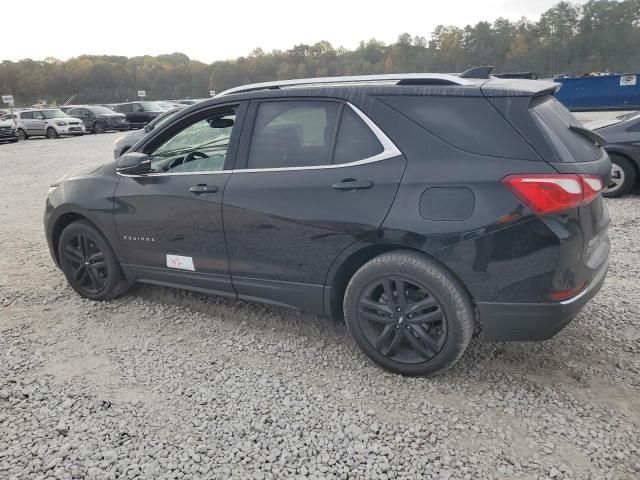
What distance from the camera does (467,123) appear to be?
269 cm

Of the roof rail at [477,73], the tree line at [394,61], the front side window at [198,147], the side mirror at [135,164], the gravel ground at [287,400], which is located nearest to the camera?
the gravel ground at [287,400]

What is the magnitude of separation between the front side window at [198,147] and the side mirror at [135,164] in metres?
0.08

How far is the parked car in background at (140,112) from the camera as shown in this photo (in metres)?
28.1

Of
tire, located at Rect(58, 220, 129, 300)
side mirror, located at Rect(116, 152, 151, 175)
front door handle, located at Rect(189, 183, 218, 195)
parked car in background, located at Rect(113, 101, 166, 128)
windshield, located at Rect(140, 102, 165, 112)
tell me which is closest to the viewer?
front door handle, located at Rect(189, 183, 218, 195)

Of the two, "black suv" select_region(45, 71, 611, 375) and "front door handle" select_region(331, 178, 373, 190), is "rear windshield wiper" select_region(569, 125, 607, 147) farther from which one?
"front door handle" select_region(331, 178, 373, 190)

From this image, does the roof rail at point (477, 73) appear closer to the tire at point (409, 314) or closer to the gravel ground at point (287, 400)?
the tire at point (409, 314)

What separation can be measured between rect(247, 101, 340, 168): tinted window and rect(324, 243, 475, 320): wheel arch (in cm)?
59

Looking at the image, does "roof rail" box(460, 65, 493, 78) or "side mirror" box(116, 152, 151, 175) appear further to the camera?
"side mirror" box(116, 152, 151, 175)

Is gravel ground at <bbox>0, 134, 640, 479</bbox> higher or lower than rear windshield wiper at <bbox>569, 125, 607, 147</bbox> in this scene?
lower

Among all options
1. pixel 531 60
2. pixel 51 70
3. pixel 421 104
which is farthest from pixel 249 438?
pixel 51 70

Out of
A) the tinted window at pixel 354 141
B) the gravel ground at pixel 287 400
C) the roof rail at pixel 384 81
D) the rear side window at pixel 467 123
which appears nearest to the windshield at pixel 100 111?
the gravel ground at pixel 287 400

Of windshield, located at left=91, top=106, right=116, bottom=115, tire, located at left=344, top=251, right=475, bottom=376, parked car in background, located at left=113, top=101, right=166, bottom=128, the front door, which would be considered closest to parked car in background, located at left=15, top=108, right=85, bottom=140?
windshield, located at left=91, top=106, right=116, bottom=115

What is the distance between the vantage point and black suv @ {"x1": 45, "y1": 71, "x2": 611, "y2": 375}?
2.54 m

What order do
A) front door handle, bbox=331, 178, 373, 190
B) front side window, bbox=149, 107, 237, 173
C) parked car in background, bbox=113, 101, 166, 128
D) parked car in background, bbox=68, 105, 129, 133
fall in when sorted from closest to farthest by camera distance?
front door handle, bbox=331, 178, 373, 190, front side window, bbox=149, 107, 237, 173, parked car in background, bbox=68, 105, 129, 133, parked car in background, bbox=113, 101, 166, 128
